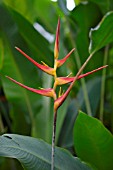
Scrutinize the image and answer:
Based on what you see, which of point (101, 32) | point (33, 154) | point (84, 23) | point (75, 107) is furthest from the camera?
point (84, 23)

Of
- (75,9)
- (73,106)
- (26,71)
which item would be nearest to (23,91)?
(26,71)

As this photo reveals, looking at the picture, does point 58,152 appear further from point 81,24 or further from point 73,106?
point 81,24

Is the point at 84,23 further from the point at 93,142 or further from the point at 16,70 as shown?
the point at 93,142

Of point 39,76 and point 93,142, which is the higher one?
point 39,76

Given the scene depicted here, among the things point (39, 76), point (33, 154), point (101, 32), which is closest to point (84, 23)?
point (39, 76)

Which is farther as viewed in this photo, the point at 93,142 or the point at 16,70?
the point at 16,70

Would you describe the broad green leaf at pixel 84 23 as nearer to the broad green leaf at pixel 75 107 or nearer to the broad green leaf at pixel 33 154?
the broad green leaf at pixel 75 107

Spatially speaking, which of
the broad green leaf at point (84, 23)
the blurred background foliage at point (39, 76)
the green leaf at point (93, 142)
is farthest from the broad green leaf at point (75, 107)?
the green leaf at point (93, 142)
